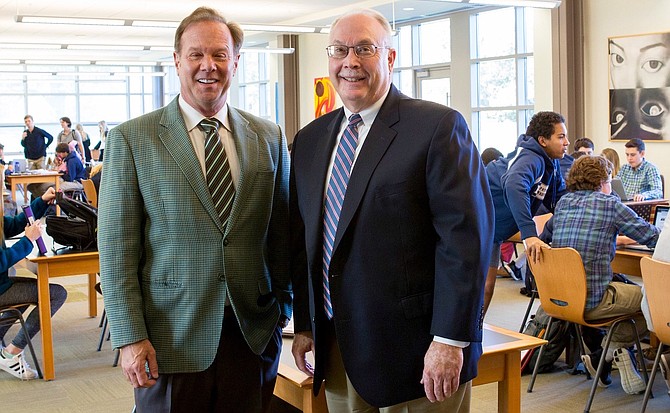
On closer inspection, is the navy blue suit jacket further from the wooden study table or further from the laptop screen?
the wooden study table

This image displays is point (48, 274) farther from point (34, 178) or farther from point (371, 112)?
point (34, 178)

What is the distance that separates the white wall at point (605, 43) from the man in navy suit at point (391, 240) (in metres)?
7.71

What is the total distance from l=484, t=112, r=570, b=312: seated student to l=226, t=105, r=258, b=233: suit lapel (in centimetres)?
271

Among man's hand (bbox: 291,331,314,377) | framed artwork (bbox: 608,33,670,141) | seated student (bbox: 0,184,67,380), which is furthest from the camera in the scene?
framed artwork (bbox: 608,33,670,141)

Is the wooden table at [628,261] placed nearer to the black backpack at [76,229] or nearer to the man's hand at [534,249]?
the man's hand at [534,249]

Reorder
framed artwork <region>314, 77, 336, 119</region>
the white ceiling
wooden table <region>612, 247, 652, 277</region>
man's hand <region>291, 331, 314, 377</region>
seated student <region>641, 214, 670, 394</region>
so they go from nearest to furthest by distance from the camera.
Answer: man's hand <region>291, 331, 314, 377</region> < seated student <region>641, 214, 670, 394</region> < wooden table <region>612, 247, 652, 277</region> < the white ceiling < framed artwork <region>314, 77, 336, 119</region>

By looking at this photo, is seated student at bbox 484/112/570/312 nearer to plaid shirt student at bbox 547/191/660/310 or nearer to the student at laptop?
plaid shirt student at bbox 547/191/660/310

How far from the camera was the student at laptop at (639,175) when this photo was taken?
785cm

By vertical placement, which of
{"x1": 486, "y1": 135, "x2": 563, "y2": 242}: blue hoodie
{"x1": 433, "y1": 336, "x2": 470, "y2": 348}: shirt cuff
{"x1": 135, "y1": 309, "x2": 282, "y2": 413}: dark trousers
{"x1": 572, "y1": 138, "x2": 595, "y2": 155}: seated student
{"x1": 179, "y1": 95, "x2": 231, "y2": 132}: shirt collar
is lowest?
{"x1": 135, "y1": 309, "x2": 282, "y2": 413}: dark trousers

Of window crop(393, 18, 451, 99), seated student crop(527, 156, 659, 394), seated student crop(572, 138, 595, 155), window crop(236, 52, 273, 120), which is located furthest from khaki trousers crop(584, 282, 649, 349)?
window crop(236, 52, 273, 120)

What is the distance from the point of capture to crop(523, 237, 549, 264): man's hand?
438 centimetres

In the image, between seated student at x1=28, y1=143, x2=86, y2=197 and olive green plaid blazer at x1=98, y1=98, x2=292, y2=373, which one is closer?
olive green plaid blazer at x1=98, y1=98, x2=292, y2=373

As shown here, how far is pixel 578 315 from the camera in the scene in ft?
14.1

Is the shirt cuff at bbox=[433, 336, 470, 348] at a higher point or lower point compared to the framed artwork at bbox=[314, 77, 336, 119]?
lower
